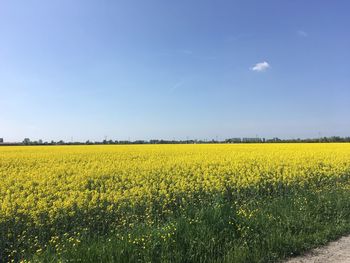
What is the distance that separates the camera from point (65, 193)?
10430 mm

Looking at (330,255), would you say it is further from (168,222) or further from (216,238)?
(168,222)

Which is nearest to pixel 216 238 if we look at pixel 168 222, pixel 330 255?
pixel 168 222

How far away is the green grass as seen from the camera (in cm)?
566

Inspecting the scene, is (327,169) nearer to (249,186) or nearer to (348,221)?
(249,186)

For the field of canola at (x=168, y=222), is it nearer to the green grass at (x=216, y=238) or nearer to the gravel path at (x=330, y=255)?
the green grass at (x=216, y=238)

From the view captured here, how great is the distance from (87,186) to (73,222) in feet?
13.7

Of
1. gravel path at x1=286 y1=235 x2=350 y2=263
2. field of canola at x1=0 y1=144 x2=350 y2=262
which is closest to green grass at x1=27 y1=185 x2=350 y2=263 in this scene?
field of canola at x1=0 y1=144 x2=350 y2=262

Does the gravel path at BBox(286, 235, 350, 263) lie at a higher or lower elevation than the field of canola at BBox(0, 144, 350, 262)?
lower

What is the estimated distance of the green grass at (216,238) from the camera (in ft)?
18.6

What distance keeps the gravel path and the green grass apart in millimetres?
186

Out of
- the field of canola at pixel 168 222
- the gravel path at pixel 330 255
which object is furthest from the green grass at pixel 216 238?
the gravel path at pixel 330 255

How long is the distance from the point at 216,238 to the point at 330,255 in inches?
77.8

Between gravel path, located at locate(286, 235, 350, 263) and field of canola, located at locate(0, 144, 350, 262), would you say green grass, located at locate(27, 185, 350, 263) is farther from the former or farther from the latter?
gravel path, located at locate(286, 235, 350, 263)

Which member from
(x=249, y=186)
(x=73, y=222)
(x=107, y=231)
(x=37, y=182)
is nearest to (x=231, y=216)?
(x=107, y=231)
